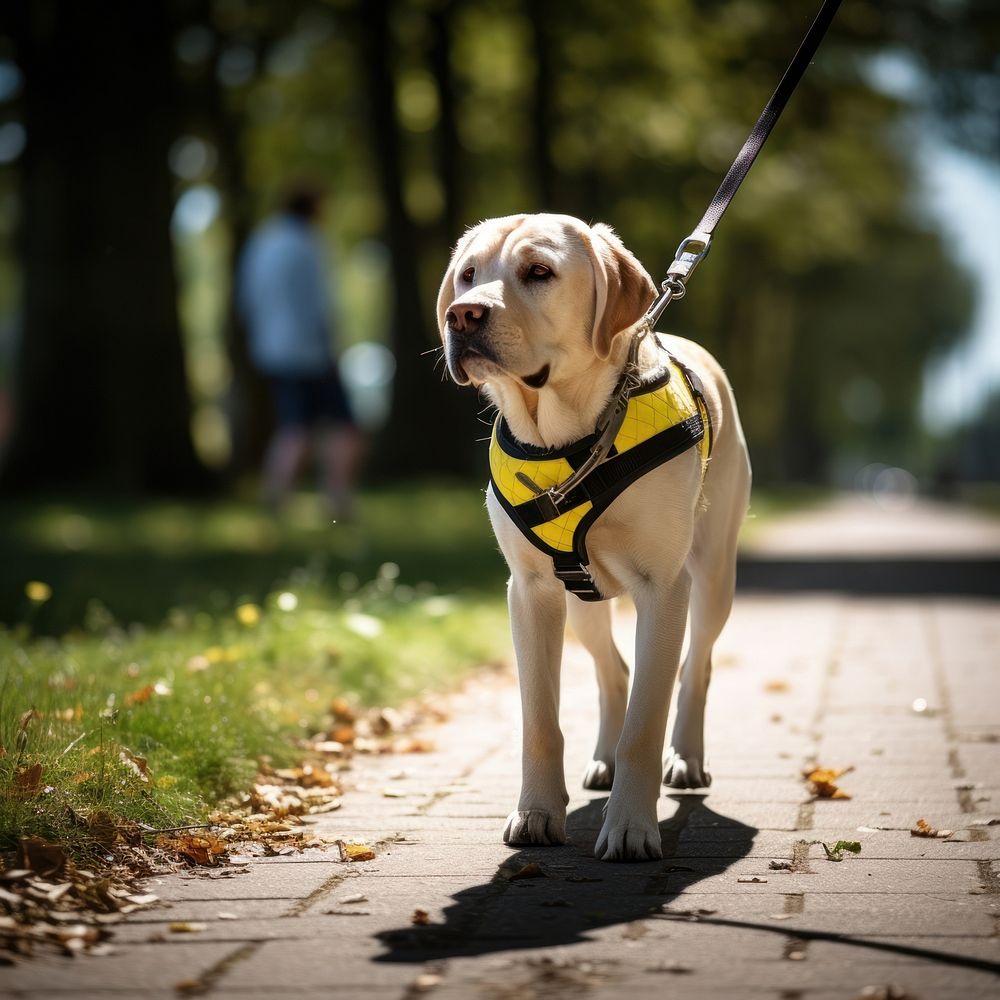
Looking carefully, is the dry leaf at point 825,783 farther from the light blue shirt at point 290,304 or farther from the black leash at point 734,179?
the light blue shirt at point 290,304

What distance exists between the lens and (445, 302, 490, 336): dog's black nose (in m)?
4.32

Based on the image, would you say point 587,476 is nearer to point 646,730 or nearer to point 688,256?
point 646,730

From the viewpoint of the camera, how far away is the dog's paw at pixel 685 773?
206 inches

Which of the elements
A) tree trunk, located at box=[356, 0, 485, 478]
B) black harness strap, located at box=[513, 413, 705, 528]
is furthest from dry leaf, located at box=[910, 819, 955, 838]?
tree trunk, located at box=[356, 0, 485, 478]

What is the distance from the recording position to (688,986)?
3.11 meters

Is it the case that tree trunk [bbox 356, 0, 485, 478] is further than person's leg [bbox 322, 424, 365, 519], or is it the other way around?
tree trunk [bbox 356, 0, 485, 478]

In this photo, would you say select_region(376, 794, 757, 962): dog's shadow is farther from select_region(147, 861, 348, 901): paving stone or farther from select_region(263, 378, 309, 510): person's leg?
select_region(263, 378, 309, 510): person's leg

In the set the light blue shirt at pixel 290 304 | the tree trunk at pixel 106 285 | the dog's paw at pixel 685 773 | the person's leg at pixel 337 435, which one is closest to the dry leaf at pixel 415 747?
the dog's paw at pixel 685 773

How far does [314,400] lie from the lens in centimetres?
1299

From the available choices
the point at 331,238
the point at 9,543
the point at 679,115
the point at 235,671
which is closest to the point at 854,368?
the point at 331,238

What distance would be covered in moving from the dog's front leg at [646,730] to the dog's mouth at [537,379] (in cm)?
66

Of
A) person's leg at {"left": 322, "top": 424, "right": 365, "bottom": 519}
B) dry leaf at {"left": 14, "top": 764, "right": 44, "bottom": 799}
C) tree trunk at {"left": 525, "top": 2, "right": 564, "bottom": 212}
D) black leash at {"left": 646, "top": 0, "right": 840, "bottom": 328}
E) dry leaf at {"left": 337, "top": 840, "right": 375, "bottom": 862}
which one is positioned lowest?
dry leaf at {"left": 337, "top": 840, "right": 375, "bottom": 862}

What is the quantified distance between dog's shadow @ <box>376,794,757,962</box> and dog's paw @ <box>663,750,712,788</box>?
0.39 m

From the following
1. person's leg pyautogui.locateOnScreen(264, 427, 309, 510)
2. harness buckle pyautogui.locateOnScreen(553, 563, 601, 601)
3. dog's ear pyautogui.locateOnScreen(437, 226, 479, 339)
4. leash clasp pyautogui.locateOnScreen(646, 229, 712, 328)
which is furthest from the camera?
person's leg pyautogui.locateOnScreen(264, 427, 309, 510)
